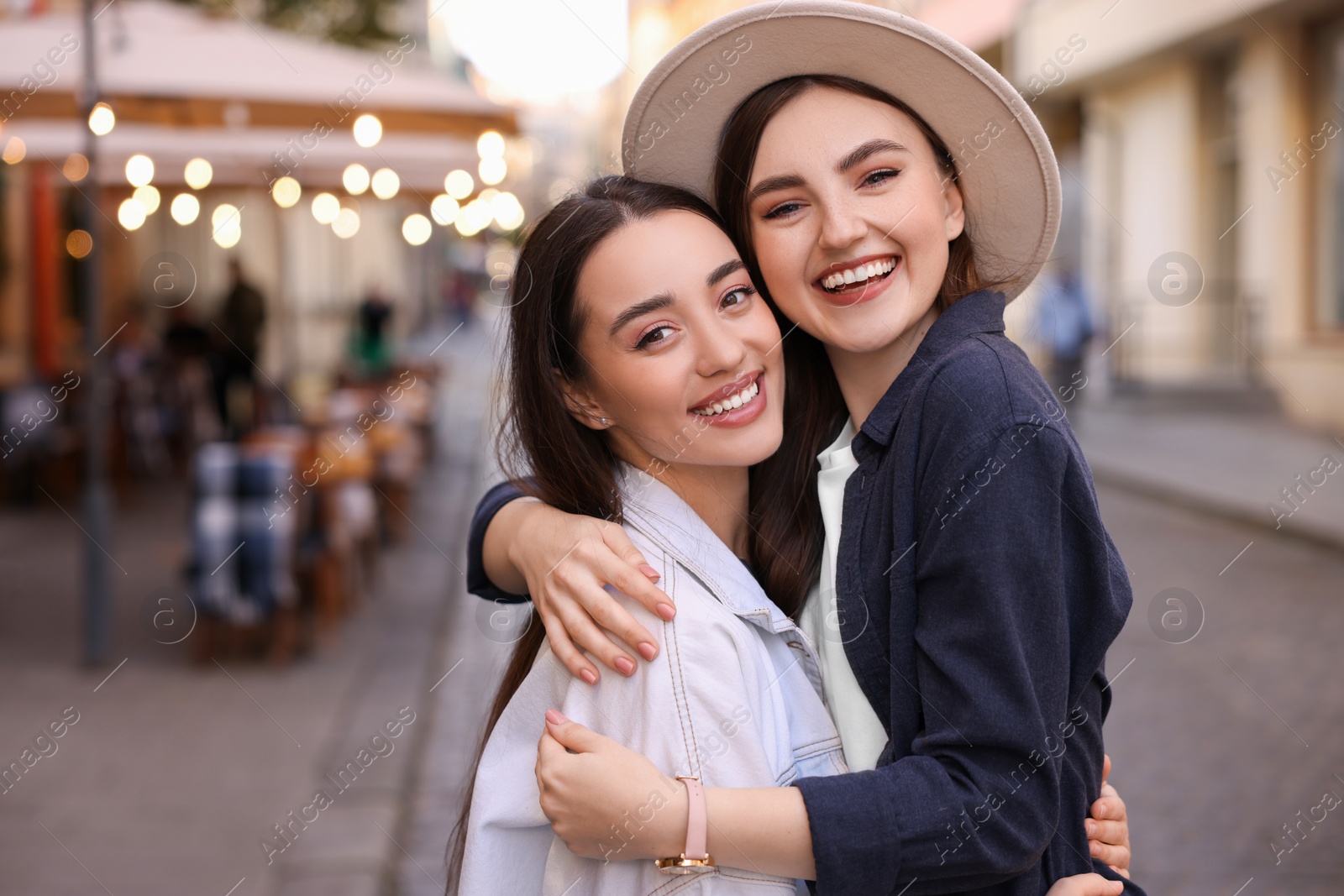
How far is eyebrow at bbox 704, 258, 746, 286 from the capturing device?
1859 mm

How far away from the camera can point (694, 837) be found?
154 centimetres

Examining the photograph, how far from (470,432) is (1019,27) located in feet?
37.1

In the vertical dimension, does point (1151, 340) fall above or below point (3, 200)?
below

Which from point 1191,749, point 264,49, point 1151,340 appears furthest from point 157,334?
point 1191,749

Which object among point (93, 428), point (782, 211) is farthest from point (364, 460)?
point (782, 211)

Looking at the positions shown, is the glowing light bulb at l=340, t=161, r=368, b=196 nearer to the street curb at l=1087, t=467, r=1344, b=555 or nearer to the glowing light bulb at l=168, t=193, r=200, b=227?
the glowing light bulb at l=168, t=193, r=200, b=227

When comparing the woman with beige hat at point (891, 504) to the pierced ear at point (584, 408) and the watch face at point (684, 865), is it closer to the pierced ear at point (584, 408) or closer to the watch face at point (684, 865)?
the watch face at point (684, 865)

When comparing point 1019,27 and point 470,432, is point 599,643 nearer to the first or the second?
point 470,432

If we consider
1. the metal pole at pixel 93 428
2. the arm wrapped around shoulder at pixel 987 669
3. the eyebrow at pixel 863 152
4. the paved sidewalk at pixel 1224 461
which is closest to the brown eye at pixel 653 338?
the eyebrow at pixel 863 152

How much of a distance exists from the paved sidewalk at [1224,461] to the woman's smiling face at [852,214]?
24.9 ft

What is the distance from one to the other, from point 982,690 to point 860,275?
0.65 meters

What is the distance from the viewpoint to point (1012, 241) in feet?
6.56

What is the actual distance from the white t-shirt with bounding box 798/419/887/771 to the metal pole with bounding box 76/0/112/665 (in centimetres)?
465

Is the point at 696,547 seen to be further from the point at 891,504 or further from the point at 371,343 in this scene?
the point at 371,343
